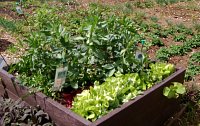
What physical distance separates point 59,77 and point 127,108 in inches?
25.9

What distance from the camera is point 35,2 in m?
8.51

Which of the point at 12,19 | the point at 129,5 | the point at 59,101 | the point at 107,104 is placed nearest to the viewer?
the point at 107,104

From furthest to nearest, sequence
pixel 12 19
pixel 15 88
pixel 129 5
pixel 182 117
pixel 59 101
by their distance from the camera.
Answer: pixel 129 5 → pixel 12 19 → pixel 182 117 → pixel 15 88 → pixel 59 101

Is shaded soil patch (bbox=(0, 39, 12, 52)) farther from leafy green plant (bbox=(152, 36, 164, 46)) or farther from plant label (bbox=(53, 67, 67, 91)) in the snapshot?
plant label (bbox=(53, 67, 67, 91))

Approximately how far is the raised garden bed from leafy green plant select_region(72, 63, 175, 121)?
8 cm

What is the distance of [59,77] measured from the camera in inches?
112

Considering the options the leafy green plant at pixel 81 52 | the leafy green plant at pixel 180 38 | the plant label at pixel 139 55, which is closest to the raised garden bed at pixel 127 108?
the leafy green plant at pixel 81 52

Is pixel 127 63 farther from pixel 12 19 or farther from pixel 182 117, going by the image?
pixel 12 19

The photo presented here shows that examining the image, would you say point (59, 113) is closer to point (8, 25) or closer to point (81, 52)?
point (81, 52)

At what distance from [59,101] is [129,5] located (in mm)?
5526

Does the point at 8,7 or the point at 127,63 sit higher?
the point at 127,63

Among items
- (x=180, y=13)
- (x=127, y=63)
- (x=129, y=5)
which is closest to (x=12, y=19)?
(x=129, y=5)

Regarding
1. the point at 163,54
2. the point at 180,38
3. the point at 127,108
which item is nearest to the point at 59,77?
the point at 127,108

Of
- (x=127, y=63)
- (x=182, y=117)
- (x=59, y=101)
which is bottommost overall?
(x=182, y=117)
